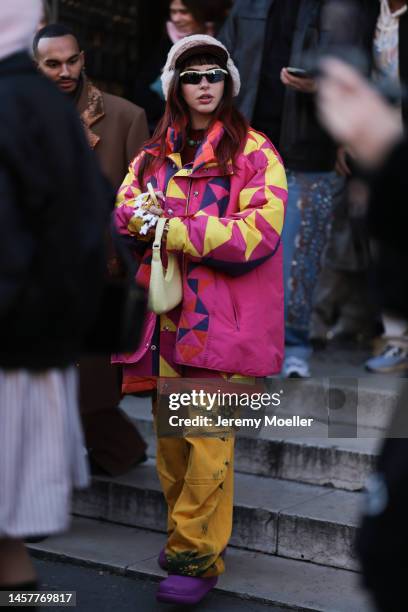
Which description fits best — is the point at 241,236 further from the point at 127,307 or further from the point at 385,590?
the point at 385,590

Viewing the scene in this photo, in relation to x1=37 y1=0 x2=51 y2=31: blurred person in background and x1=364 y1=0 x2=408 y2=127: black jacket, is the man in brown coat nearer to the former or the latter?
x1=37 y1=0 x2=51 y2=31: blurred person in background

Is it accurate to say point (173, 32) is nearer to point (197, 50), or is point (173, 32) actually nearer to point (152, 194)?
point (197, 50)

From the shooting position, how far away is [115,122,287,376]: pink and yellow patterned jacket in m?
4.51

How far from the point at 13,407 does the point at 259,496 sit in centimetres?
264

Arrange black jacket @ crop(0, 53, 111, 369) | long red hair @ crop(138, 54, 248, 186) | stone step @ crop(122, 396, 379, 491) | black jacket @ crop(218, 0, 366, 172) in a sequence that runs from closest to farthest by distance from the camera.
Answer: black jacket @ crop(0, 53, 111, 369) → long red hair @ crop(138, 54, 248, 186) → stone step @ crop(122, 396, 379, 491) → black jacket @ crop(218, 0, 366, 172)

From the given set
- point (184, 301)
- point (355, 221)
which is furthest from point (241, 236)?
point (355, 221)

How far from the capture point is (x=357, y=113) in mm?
2441

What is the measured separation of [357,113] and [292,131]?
3835 mm

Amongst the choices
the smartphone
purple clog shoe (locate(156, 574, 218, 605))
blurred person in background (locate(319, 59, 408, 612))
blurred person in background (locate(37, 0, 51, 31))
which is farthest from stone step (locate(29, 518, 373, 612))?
blurred person in background (locate(37, 0, 51, 31))

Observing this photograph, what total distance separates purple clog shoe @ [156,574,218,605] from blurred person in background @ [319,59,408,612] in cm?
213

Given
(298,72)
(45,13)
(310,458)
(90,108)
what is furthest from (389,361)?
(45,13)

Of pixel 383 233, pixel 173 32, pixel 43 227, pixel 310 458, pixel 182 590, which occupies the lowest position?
pixel 182 590

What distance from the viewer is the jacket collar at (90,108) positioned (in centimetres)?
551

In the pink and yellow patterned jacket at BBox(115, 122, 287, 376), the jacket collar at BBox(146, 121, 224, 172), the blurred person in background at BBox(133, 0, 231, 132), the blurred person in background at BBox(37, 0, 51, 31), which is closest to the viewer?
the pink and yellow patterned jacket at BBox(115, 122, 287, 376)
